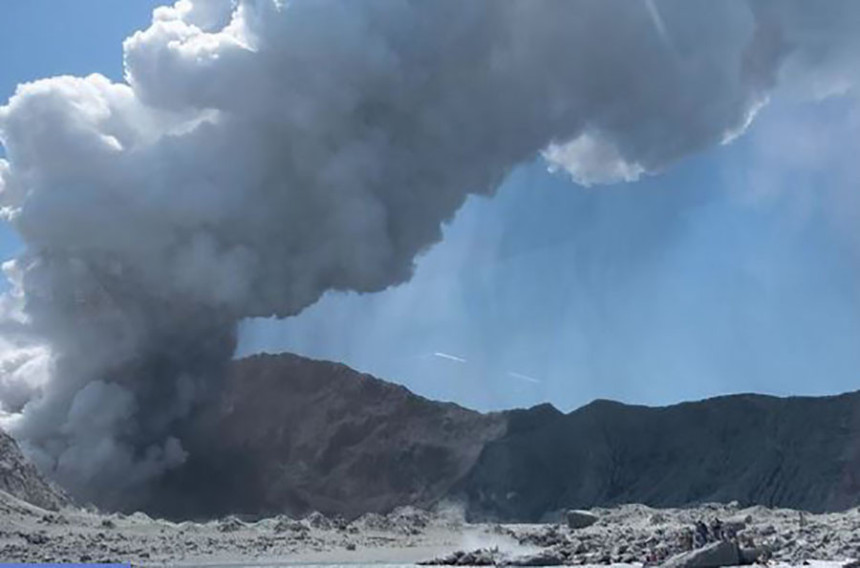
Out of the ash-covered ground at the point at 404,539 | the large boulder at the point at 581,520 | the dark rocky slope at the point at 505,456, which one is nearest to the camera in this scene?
the ash-covered ground at the point at 404,539

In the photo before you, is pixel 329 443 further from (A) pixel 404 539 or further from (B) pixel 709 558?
(B) pixel 709 558

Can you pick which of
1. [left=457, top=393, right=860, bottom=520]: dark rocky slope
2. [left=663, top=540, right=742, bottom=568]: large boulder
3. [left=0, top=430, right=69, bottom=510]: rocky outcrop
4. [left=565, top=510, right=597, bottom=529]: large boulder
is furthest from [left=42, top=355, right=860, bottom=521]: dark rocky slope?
[left=663, top=540, right=742, bottom=568]: large boulder

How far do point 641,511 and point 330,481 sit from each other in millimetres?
59959

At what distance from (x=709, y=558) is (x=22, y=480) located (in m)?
62.1

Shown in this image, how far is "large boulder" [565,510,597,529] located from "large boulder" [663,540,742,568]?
4668 centimetres

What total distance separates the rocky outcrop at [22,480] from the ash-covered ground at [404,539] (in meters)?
2.05

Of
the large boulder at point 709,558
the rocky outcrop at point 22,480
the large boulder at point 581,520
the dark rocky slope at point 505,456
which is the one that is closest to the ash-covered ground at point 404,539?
the large boulder at point 581,520

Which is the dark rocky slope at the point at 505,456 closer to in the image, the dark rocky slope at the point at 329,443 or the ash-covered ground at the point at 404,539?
the dark rocky slope at the point at 329,443

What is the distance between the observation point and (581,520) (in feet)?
312

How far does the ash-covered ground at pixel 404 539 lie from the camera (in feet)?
195

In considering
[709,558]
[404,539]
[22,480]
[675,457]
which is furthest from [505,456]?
[709,558]

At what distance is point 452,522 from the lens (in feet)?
374

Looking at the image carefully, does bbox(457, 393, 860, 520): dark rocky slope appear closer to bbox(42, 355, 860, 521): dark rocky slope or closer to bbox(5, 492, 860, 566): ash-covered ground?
bbox(42, 355, 860, 521): dark rocky slope

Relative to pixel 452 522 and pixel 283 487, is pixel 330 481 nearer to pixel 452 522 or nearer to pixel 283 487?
pixel 283 487
